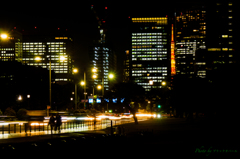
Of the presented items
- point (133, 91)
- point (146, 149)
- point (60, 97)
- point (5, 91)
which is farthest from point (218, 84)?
point (60, 97)

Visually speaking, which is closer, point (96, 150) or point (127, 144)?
point (96, 150)

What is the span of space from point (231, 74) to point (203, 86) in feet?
42.2

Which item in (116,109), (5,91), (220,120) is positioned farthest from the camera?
(116,109)

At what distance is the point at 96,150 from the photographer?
17391mm

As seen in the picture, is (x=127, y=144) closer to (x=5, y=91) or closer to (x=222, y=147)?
(x=222, y=147)

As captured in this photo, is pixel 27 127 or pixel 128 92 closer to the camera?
pixel 27 127

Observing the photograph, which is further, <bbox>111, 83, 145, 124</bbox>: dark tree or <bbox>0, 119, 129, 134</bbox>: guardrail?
<bbox>111, 83, 145, 124</bbox>: dark tree

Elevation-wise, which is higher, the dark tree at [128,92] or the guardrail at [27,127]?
the dark tree at [128,92]

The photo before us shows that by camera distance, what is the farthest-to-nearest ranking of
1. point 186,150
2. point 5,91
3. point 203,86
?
point 5,91
point 203,86
point 186,150

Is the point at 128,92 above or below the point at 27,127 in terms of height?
above

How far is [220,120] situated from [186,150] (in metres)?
11.7

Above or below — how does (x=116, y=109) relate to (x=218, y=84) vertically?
below

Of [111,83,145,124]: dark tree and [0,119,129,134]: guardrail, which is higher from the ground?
[111,83,145,124]: dark tree

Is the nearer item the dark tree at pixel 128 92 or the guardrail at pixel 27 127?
the guardrail at pixel 27 127
